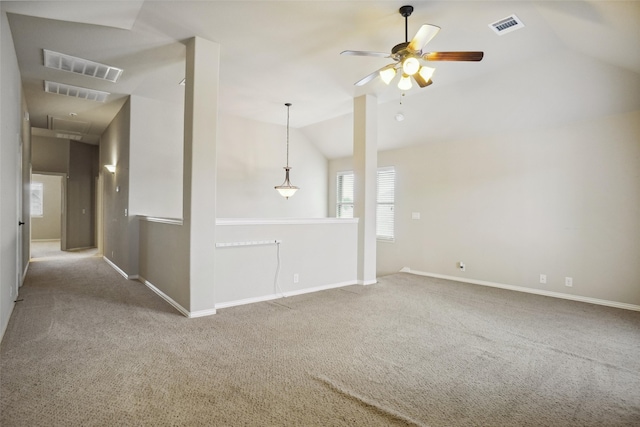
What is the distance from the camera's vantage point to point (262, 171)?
7.07 meters

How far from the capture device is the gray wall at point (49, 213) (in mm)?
11273

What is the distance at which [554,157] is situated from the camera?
4.81m

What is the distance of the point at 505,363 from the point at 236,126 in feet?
19.3

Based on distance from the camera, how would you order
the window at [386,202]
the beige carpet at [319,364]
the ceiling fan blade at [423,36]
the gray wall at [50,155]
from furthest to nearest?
the gray wall at [50,155] < the window at [386,202] < the ceiling fan blade at [423,36] < the beige carpet at [319,364]

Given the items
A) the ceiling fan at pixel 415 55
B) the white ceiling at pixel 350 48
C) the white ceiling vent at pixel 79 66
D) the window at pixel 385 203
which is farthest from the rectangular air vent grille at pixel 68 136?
the ceiling fan at pixel 415 55

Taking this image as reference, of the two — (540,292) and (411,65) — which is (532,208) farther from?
(411,65)

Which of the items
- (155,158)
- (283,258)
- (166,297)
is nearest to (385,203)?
(283,258)

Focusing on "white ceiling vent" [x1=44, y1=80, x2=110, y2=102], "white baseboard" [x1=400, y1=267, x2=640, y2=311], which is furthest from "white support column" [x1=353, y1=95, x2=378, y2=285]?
"white ceiling vent" [x1=44, y1=80, x2=110, y2=102]

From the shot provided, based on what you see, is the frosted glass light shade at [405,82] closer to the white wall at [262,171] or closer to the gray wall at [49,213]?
the white wall at [262,171]

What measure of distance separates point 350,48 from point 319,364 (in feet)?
10.8

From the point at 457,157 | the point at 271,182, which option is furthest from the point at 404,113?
the point at 271,182

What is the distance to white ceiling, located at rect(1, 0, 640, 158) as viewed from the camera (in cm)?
301

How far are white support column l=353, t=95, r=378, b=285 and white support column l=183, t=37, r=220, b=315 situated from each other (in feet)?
7.79

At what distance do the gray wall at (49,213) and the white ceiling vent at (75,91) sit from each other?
7987mm
